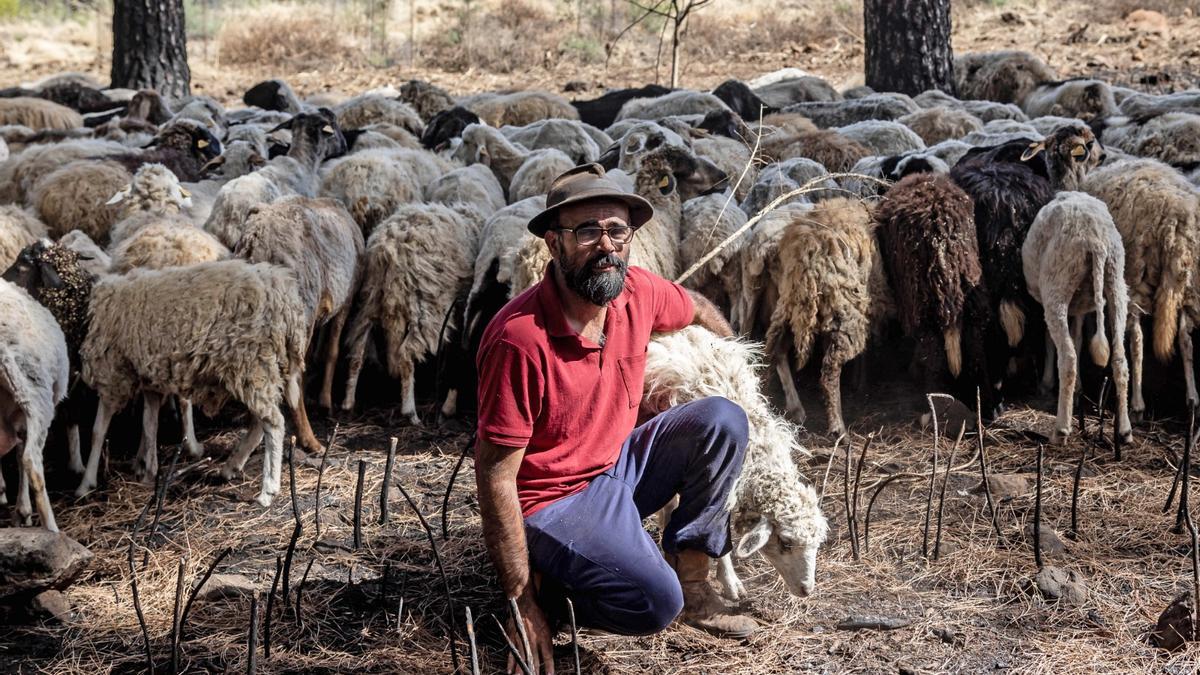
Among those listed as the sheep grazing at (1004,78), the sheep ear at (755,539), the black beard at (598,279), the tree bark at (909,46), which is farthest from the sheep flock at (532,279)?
the sheep grazing at (1004,78)

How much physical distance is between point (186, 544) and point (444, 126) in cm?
622

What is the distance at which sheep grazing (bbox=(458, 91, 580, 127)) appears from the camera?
11891 millimetres

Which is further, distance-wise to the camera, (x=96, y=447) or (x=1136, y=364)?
Answer: (x=1136, y=364)

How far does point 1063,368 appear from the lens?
233 inches

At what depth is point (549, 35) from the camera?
21.2m

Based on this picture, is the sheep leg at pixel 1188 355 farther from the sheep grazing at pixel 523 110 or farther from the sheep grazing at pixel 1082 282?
the sheep grazing at pixel 523 110

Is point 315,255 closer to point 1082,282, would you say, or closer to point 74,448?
point 74,448

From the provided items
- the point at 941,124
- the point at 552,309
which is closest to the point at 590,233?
the point at 552,309

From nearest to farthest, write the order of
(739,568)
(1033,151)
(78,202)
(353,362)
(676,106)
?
(739,568)
(353,362)
(1033,151)
(78,202)
(676,106)

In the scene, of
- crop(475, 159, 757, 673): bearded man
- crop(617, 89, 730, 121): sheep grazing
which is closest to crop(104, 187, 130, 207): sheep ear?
crop(475, 159, 757, 673): bearded man

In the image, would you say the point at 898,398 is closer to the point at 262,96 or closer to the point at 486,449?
the point at 486,449

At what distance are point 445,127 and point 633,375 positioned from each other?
277 inches

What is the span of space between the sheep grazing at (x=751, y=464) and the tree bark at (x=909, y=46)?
30.3ft

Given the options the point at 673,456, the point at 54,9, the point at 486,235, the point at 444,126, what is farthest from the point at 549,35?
the point at 673,456
